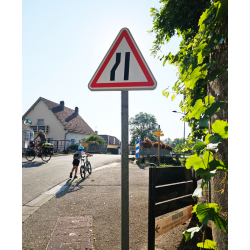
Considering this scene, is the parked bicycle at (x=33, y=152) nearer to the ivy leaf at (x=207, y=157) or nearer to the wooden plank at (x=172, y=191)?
the wooden plank at (x=172, y=191)

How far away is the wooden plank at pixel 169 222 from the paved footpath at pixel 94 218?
0.29 meters

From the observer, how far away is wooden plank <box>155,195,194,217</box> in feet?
8.70

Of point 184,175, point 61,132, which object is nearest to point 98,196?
point 184,175

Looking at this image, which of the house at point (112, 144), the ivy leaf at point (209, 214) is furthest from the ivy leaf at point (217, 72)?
the house at point (112, 144)

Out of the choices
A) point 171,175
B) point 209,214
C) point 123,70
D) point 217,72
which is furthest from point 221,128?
point 171,175

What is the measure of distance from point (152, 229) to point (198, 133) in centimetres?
201

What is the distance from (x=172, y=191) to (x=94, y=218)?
6.16 feet

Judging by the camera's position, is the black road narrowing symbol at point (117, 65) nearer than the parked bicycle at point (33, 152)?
Yes

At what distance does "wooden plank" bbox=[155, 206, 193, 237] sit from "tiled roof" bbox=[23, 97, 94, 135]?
103 feet

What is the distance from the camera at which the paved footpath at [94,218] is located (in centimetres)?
304

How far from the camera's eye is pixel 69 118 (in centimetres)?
3744

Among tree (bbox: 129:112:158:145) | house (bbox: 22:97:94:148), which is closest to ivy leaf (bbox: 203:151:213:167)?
house (bbox: 22:97:94:148)

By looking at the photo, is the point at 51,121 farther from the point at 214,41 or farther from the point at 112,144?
the point at 214,41

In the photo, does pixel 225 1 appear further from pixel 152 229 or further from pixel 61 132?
pixel 61 132
